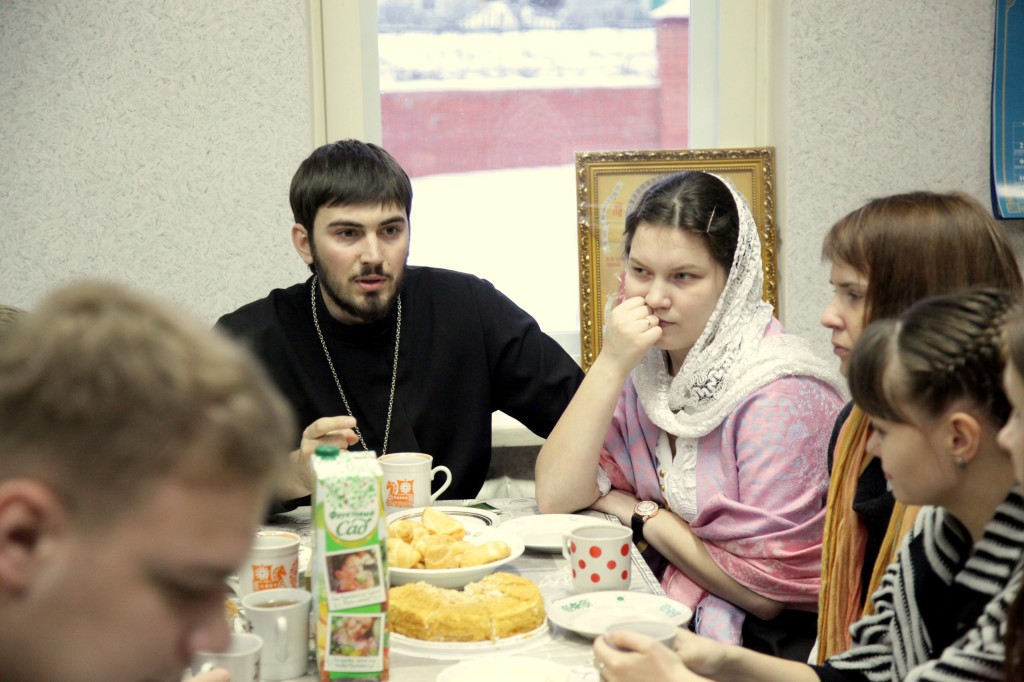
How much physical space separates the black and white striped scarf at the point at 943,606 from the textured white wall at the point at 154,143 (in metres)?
1.84

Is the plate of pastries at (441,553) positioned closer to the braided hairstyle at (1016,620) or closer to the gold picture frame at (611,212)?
the braided hairstyle at (1016,620)

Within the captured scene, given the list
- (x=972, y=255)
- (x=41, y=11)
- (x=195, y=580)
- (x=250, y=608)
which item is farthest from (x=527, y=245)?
(x=195, y=580)

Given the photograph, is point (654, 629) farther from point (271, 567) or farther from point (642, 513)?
point (642, 513)

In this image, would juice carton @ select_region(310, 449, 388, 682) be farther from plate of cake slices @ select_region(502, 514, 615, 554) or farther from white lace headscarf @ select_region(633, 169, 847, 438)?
white lace headscarf @ select_region(633, 169, 847, 438)

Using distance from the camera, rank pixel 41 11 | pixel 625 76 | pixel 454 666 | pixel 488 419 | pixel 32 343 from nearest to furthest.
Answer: pixel 32 343 → pixel 454 666 → pixel 488 419 → pixel 41 11 → pixel 625 76

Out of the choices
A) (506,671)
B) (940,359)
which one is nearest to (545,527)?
(506,671)

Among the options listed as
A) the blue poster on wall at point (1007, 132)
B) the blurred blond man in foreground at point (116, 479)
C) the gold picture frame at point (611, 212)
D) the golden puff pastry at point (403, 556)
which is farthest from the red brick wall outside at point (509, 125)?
the blurred blond man in foreground at point (116, 479)

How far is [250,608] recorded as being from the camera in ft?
3.70

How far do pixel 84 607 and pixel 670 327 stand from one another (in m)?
1.45

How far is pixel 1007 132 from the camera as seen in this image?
2.66m

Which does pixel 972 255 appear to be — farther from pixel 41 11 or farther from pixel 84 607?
pixel 41 11

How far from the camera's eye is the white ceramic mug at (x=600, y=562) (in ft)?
4.39

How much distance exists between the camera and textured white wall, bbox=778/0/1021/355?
104 inches

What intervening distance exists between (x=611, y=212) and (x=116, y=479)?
7.41 ft
